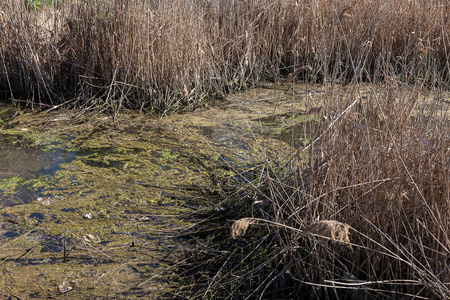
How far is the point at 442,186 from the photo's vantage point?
4.70 ft

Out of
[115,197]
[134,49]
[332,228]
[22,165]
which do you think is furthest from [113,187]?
[332,228]

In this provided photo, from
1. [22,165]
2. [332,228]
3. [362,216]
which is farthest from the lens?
[22,165]

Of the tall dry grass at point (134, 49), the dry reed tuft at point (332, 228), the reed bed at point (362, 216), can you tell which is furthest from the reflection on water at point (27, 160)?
the dry reed tuft at point (332, 228)

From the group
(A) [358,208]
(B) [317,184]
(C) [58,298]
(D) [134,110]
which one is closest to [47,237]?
(C) [58,298]

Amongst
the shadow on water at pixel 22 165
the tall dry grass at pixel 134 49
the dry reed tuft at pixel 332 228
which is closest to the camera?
the dry reed tuft at pixel 332 228

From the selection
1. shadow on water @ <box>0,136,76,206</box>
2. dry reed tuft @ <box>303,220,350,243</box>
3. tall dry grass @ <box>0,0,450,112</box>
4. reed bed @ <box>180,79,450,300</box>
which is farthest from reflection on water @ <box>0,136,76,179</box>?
dry reed tuft @ <box>303,220,350,243</box>

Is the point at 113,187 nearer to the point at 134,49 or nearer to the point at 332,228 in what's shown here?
the point at 134,49

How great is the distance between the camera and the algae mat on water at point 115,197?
1833 mm

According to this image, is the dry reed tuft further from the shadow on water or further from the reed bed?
the shadow on water

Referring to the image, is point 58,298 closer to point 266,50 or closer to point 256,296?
point 256,296

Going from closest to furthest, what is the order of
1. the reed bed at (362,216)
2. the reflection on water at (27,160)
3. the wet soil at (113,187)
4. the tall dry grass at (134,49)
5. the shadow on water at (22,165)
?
the reed bed at (362,216) → the wet soil at (113,187) → the shadow on water at (22,165) → the reflection on water at (27,160) → the tall dry grass at (134,49)

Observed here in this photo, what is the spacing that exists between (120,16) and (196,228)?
2.15m

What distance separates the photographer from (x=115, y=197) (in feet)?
8.15

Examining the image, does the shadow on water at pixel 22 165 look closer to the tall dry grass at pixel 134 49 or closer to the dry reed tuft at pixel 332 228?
the tall dry grass at pixel 134 49
